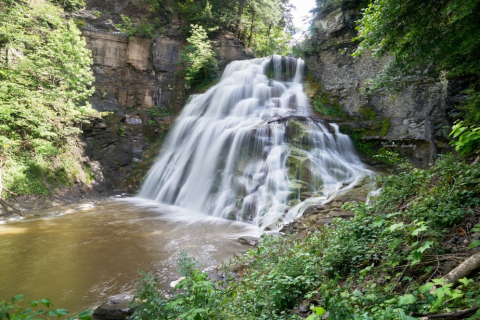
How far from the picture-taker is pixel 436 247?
2.55 meters

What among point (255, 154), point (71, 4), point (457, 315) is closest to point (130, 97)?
point (71, 4)

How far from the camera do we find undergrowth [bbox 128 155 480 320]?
201cm

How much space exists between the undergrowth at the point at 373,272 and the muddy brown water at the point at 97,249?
72.6 inches

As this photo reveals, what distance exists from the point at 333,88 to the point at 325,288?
1332cm

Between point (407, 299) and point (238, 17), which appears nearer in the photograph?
point (407, 299)

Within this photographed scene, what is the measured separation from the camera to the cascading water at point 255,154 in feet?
30.7

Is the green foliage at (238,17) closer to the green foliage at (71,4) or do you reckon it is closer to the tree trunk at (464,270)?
the green foliage at (71,4)

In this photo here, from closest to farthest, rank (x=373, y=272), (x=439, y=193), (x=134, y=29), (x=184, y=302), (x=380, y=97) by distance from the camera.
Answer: (x=373, y=272) → (x=184, y=302) → (x=439, y=193) → (x=380, y=97) → (x=134, y=29)

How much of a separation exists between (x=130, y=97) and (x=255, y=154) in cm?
1119

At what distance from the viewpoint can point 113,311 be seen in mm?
3846

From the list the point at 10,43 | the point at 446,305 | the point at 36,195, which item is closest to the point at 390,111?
the point at 446,305

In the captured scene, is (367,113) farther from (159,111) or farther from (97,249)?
(159,111)

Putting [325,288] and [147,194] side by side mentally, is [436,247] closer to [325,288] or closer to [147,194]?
[325,288]

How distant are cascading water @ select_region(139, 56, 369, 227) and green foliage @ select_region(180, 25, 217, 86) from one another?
2106 mm
